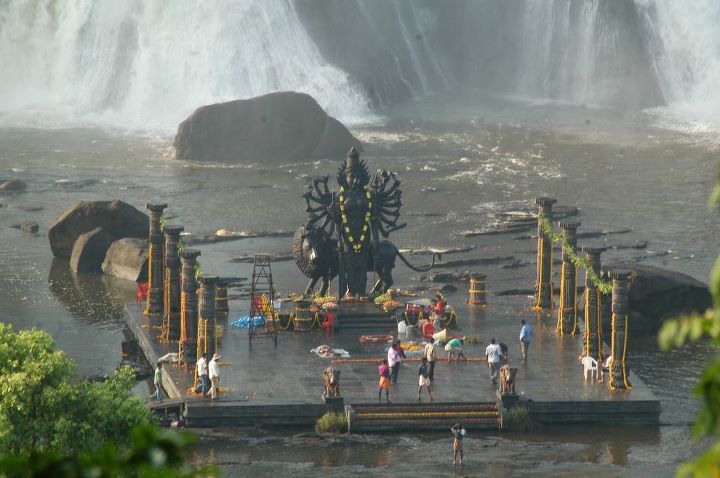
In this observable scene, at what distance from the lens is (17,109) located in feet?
309

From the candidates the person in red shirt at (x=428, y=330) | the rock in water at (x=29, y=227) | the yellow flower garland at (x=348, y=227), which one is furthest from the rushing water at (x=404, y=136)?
the person in red shirt at (x=428, y=330)

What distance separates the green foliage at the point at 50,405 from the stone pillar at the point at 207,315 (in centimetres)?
1032

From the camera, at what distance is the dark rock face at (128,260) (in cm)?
5178

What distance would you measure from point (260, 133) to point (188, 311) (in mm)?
39767

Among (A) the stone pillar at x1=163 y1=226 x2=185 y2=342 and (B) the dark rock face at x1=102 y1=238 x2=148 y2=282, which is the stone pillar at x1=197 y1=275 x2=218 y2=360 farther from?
(B) the dark rock face at x1=102 y1=238 x2=148 y2=282

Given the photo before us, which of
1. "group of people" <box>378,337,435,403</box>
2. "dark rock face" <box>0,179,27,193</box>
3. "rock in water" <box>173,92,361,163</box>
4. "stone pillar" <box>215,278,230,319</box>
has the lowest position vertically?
"group of people" <box>378,337,435,403</box>

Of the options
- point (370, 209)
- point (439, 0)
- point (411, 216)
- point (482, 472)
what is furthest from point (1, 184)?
point (439, 0)

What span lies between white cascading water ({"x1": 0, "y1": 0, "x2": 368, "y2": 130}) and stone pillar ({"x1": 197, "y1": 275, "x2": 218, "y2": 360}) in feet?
176

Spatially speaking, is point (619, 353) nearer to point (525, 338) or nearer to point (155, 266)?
point (525, 338)

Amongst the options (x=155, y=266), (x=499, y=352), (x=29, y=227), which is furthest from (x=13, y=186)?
(x=499, y=352)

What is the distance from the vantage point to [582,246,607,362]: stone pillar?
3844cm

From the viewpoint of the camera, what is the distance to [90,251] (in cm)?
5403

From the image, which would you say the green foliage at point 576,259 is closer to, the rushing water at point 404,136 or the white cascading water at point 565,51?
the rushing water at point 404,136

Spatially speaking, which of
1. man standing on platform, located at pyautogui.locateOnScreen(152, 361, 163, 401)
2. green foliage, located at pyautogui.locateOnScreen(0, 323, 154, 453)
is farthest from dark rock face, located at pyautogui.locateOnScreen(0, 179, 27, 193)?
green foliage, located at pyautogui.locateOnScreen(0, 323, 154, 453)
